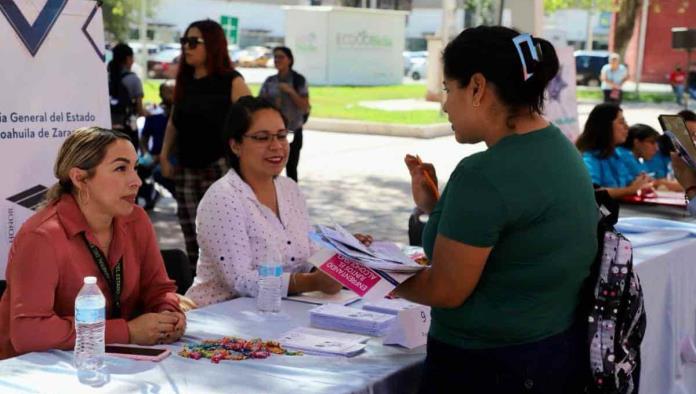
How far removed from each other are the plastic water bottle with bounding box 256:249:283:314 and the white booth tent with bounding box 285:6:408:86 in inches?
966

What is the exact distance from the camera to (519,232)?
2297 millimetres

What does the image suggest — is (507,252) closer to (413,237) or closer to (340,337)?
(340,337)

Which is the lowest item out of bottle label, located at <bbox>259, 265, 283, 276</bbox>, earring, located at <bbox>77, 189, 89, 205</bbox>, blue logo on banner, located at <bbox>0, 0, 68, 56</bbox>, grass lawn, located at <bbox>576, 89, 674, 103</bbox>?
grass lawn, located at <bbox>576, 89, 674, 103</bbox>

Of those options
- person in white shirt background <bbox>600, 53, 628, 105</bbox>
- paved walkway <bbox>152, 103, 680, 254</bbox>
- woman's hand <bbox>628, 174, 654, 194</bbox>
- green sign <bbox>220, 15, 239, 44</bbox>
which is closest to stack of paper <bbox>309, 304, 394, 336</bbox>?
woman's hand <bbox>628, 174, 654, 194</bbox>

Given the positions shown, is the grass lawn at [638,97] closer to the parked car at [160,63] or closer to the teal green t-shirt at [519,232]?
the parked car at [160,63]

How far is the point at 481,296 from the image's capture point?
2359mm

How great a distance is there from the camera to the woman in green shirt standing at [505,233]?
7.43ft

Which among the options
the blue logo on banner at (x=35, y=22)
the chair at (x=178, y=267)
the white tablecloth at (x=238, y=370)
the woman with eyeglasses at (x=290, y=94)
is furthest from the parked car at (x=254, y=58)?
the white tablecloth at (x=238, y=370)

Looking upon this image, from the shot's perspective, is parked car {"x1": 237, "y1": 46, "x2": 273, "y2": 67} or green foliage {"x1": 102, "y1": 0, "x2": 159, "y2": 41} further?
parked car {"x1": 237, "y1": 46, "x2": 273, "y2": 67}

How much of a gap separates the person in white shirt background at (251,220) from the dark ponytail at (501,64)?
4.02 feet

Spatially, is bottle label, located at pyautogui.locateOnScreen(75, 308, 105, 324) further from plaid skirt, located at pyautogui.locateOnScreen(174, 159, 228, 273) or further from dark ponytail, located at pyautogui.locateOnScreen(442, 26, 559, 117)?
plaid skirt, located at pyautogui.locateOnScreen(174, 159, 228, 273)

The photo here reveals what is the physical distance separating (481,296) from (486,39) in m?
0.63

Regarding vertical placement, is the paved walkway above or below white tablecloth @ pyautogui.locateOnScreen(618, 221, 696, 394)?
below

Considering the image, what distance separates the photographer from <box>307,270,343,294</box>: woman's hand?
3.57m
